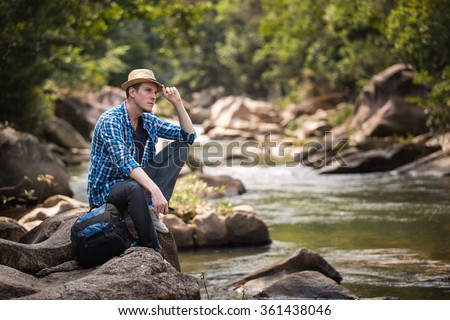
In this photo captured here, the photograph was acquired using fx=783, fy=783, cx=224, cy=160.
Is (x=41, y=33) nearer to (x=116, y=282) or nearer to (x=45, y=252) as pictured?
(x=45, y=252)

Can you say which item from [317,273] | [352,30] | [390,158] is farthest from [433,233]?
[352,30]

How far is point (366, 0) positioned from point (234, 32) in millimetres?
26014

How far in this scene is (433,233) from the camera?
A: 10.9 m

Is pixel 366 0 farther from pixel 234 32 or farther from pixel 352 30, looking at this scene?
pixel 234 32

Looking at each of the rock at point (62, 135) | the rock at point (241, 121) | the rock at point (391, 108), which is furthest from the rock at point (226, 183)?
the rock at point (241, 121)

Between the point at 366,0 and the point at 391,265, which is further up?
the point at 366,0

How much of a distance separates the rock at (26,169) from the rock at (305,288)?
594 centimetres

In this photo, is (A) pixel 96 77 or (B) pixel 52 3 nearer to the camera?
(B) pixel 52 3

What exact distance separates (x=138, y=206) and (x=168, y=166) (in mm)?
643

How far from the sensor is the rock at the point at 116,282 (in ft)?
16.0

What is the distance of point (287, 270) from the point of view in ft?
27.0

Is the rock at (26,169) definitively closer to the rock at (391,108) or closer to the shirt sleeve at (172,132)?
the shirt sleeve at (172,132)

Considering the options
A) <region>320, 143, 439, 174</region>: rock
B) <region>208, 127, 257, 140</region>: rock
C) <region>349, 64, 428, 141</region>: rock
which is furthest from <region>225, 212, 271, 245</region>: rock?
<region>208, 127, 257, 140</region>: rock
